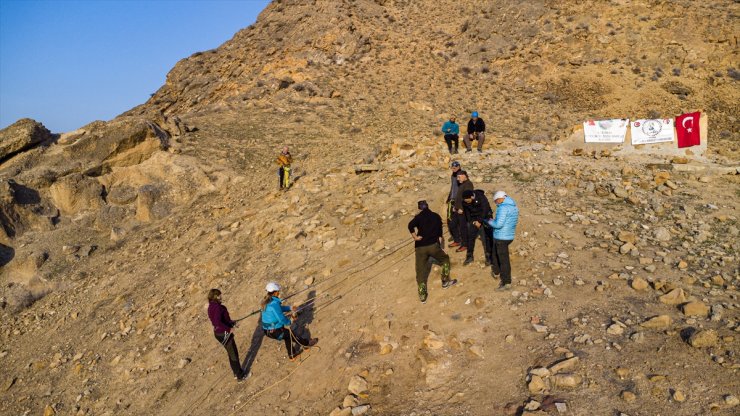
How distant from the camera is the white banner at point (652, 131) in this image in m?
12.9

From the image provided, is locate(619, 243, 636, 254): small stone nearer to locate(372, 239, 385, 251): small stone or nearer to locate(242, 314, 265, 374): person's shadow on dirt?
locate(372, 239, 385, 251): small stone

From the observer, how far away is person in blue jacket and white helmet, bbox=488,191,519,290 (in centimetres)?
646

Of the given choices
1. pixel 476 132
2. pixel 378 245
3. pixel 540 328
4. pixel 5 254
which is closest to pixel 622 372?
pixel 540 328

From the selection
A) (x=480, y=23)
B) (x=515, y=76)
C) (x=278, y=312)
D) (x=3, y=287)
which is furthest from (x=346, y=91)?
(x=278, y=312)

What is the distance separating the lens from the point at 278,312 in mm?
6547

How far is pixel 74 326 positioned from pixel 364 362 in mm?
7618

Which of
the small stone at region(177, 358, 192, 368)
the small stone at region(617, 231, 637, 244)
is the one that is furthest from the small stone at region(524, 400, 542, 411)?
the small stone at region(177, 358, 192, 368)

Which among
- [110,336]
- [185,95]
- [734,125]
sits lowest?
[734,125]

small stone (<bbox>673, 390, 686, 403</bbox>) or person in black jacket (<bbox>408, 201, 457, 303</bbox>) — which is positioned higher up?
person in black jacket (<bbox>408, 201, 457, 303</bbox>)

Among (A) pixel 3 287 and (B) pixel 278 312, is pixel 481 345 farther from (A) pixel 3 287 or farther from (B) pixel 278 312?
(A) pixel 3 287

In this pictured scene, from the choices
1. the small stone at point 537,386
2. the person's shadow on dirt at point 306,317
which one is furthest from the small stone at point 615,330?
the person's shadow on dirt at point 306,317

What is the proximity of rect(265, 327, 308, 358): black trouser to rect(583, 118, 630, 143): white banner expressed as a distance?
441 inches

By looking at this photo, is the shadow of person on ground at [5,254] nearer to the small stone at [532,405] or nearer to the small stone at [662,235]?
the small stone at [532,405]

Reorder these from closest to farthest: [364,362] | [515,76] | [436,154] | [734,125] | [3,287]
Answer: [364,362], [3,287], [436,154], [734,125], [515,76]
